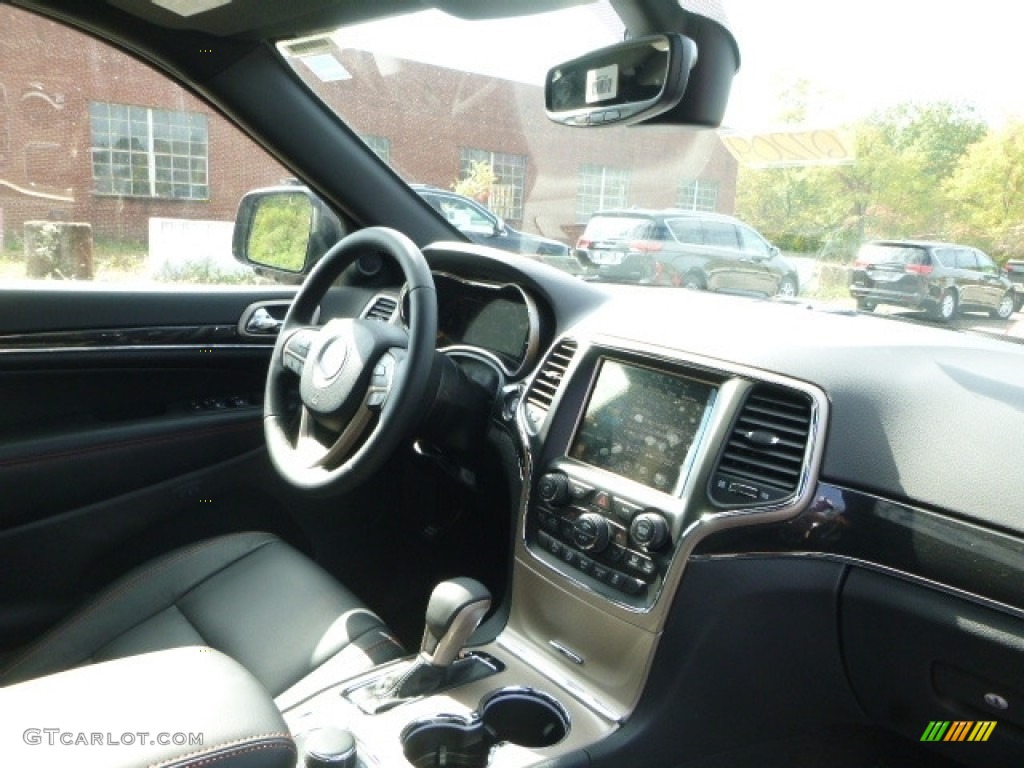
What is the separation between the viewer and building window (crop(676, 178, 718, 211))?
229 centimetres

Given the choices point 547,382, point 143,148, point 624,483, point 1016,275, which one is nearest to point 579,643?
point 624,483

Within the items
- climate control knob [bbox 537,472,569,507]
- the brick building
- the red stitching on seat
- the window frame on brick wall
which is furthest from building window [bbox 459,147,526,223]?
the red stitching on seat

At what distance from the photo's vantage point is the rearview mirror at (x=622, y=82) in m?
1.55

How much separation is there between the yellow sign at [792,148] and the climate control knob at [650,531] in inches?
35.3

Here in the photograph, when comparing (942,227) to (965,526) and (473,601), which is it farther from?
(473,601)

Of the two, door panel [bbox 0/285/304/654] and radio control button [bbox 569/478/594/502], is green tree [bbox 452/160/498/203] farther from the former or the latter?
radio control button [bbox 569/478/594/502]

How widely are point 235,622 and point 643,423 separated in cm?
95

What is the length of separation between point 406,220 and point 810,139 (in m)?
1.29

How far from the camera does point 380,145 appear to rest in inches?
109

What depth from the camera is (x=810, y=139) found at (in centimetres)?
196

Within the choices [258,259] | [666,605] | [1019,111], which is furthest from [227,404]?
[1019,111]

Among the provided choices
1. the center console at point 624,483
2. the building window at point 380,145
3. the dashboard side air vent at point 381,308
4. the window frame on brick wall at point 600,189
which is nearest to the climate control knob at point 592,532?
the center console at point 624,483

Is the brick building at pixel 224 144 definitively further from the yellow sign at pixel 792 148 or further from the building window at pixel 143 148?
the yellow sign at pixel 792 148

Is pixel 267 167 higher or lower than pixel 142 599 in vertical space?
higher
